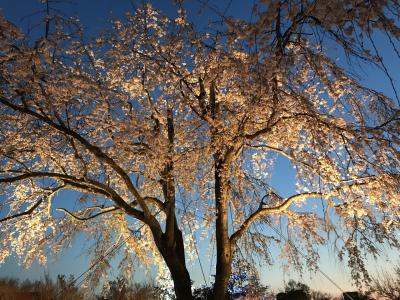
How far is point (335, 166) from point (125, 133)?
4462 mm

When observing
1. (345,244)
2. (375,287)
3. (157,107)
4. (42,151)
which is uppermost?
(157,107)

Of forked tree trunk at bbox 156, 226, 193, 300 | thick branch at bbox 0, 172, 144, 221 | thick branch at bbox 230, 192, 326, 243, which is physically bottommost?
forked tree trunk at bbox 156, 226, 193, 300

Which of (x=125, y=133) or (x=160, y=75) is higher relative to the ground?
(x=160, y=75)

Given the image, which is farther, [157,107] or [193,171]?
[157,107]

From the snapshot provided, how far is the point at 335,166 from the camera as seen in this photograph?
763 centimetres

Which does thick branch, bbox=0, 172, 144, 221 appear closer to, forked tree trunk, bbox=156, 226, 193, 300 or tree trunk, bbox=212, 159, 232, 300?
forked tree trunk, bbox=156, 226, 193, 300

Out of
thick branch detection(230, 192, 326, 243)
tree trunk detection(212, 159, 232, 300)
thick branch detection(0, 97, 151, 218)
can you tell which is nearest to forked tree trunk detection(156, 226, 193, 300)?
tree trunk detection(212, 159, 232, 300)

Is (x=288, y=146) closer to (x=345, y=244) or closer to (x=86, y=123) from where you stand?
(x=345, y=244)

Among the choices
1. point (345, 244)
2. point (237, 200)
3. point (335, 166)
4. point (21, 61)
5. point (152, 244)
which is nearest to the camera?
point (21, 61)

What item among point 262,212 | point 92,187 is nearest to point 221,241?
point 262,212

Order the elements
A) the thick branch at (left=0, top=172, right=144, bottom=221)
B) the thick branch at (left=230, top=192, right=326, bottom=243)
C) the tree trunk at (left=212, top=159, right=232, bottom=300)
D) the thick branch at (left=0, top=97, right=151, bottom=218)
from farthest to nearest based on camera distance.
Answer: the thick branch at (left=230, top=192, right=326, bottom=243), the tree trunk at (left=212, top=159, right=232, bottom=300), the thick branch at (left=0, top=172, right=144, bottom=221), the thick branch at (left=0, top=97, right=151, bottom=218)

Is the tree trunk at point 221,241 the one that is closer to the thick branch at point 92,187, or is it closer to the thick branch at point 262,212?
the thick branch at point 262,212

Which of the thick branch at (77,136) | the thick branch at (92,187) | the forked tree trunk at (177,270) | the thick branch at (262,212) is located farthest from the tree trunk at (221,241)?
the thick branch at (92,187)

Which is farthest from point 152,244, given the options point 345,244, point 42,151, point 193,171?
point 345,244
